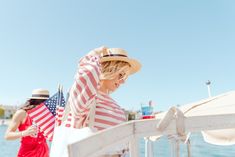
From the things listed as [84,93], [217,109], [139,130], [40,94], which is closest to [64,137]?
[84,93]

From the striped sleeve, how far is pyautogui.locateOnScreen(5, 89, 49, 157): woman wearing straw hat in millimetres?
1305

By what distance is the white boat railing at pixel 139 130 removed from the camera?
1.60 ft

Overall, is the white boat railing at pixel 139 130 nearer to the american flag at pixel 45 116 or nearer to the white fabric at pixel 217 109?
the white fabric at pixel 217 109

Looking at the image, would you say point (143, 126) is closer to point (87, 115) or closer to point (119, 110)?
point (87, 115)

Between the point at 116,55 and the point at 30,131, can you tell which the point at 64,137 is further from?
the point at 30,131

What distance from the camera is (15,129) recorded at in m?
1.95

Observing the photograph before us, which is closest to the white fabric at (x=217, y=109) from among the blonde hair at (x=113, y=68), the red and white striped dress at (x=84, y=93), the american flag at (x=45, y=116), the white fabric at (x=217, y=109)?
the white fabric at (x=217, y=109)

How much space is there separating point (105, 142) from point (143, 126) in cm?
13

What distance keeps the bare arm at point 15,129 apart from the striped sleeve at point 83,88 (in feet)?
4.22

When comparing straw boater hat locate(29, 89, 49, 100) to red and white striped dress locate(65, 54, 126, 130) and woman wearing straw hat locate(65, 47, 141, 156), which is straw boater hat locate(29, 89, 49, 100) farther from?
red and white striped dress locate(65, 54, 126, 130)

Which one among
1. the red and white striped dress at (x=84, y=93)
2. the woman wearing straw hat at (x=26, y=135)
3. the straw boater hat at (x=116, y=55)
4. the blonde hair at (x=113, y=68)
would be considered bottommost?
the woman wearing straw hat at (x=26, y=135)

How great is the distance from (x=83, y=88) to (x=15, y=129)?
1.43 m

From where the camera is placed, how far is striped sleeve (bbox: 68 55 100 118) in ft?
2.62

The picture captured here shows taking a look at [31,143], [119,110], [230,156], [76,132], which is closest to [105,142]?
[76,132]
